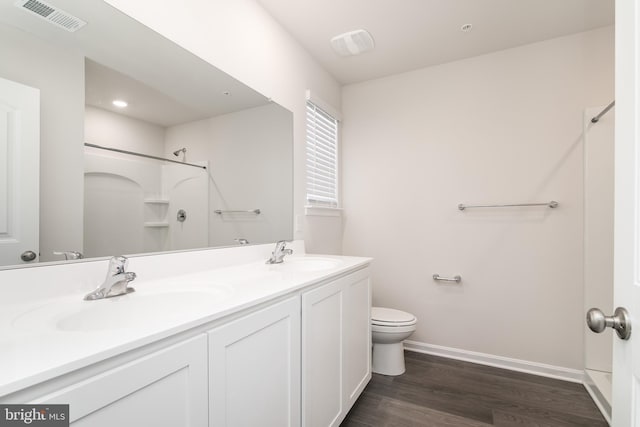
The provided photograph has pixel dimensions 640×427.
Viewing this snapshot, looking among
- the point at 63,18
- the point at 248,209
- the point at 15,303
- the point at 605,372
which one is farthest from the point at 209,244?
the point at 605,372

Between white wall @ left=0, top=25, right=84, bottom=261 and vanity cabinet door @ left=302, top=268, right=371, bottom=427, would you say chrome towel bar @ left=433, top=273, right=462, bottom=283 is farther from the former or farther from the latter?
white wall @ left=0, top=25, right=84, bottom=261

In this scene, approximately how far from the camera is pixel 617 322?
591mm

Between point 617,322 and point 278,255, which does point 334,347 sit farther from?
point 617,322

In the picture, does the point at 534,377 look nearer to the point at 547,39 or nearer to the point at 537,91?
the point at 537,91

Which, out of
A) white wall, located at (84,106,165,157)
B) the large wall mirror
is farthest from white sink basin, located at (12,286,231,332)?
white wall, located at (84,106,165,157)

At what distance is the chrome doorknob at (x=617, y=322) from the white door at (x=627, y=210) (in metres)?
0.01

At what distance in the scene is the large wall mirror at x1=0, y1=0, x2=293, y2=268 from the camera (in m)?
0.89

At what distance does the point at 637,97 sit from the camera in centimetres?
56

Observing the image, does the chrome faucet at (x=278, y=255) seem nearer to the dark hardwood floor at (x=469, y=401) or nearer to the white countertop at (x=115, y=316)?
the white countertop at (x=115, y=316)

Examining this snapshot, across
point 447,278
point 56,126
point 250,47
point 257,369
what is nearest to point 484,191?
point 447,278

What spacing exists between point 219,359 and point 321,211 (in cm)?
175

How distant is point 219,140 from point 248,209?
16.9 inches

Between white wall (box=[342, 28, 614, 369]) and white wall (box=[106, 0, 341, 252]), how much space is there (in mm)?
764
